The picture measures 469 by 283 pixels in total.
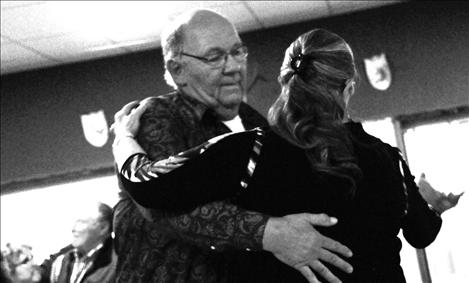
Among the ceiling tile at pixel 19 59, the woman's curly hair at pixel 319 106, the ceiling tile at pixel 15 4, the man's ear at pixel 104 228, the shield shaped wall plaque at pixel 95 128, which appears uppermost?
the ceiling tile at pixel 19 59

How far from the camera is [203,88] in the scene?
1852 millimetres

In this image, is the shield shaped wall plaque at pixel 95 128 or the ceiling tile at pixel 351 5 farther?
the shield shaped wall plaque at pixel 95 128

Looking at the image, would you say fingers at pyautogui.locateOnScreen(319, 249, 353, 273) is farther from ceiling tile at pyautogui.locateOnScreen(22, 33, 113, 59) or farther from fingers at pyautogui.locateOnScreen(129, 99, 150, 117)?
ceiling tile at pyautogui.locateOnScreen(22, 33, 113, 59)

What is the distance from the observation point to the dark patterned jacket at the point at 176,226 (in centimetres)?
156

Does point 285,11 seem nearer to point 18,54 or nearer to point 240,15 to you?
point 240,15

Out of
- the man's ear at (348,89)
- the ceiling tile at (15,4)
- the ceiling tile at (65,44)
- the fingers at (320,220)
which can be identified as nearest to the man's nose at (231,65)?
the man's ear at (348,89)

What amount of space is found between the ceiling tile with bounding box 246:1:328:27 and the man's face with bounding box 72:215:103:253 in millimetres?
2061

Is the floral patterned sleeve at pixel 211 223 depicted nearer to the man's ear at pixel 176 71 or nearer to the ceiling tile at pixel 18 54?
the man's ear at pixel 176 71

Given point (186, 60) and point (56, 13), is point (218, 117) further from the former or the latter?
point (56, 13)

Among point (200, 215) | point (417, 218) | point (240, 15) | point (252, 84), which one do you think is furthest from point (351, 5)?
point (200, 215)

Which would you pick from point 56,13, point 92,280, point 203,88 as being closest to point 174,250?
point 203,88

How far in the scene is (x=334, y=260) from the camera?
1.53 metres

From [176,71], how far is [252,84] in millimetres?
5264

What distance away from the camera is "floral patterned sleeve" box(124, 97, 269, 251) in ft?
5.02
